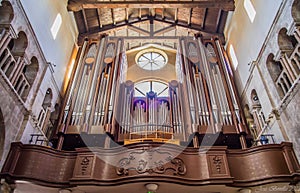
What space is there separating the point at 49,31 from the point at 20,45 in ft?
7.08

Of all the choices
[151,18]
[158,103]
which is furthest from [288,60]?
[151,18]

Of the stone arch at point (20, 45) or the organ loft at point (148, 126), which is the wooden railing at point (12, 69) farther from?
the stone arch at point (20, 45)

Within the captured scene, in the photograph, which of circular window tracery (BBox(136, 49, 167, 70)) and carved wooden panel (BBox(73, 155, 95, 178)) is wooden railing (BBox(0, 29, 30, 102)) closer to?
carved wooden panel (BBox(73, 155, 95, 178))

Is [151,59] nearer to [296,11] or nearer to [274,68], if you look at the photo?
[274,68]

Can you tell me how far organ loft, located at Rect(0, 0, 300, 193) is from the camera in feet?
27.1

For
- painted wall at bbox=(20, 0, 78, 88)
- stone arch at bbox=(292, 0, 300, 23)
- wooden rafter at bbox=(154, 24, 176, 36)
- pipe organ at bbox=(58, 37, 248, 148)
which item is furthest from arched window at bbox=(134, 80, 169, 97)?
stone arch at bbox=(292, 0, 300, 23)

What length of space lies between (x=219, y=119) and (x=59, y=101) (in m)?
7.36

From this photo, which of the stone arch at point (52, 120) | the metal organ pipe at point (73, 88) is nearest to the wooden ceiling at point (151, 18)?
the metal organ pipe at point (73, 88)

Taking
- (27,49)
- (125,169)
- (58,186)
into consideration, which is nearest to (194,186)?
(125,169)

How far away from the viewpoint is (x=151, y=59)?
17844 millimetres

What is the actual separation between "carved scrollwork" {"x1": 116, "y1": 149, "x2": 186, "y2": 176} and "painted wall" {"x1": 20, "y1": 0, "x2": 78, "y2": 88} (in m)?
5.99

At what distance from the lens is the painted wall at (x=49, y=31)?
10453mm

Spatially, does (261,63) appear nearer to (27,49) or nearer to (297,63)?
(297,63)

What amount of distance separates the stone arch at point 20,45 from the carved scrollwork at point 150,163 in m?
5.37
